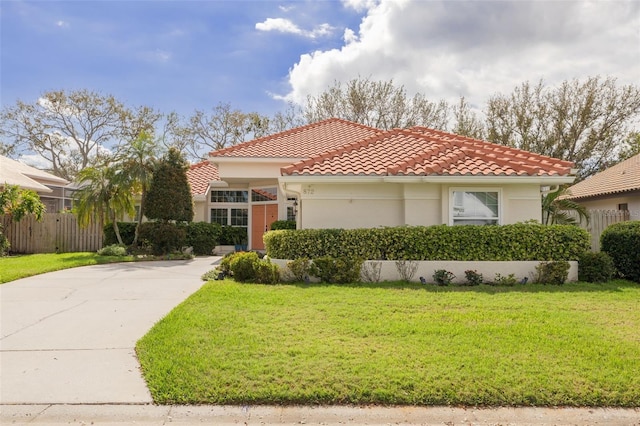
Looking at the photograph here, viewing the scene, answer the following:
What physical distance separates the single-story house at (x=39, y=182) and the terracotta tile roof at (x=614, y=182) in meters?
26.1

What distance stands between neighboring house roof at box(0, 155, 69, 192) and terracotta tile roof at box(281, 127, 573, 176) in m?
16.0

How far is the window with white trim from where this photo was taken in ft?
40.2

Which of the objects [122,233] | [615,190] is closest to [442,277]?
[615,190]

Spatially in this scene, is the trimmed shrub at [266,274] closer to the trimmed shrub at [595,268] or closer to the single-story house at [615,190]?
the trimmed shrub at [595,268]

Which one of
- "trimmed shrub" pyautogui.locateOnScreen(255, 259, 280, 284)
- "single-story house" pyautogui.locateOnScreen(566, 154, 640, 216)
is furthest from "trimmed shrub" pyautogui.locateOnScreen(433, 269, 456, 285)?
"single-story house" pyautogui.locateOnScreen(566, 154, 640, 216)

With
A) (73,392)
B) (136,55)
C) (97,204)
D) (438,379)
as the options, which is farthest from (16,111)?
(438,379)

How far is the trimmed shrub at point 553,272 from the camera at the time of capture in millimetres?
10539

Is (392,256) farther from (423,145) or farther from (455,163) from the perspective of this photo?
(423,145)

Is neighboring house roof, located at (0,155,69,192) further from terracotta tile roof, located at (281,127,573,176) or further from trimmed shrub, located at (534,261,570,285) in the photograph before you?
trimmed shrub, located at (534,261,570,285)

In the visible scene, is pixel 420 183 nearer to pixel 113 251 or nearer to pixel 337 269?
pixel 337 269

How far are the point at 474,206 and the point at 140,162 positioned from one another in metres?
13.6

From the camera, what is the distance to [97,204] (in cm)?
1791

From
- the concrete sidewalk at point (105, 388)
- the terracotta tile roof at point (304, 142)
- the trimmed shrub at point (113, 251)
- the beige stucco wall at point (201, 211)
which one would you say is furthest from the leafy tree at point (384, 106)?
the concrete sidewalk at point (105, 388)

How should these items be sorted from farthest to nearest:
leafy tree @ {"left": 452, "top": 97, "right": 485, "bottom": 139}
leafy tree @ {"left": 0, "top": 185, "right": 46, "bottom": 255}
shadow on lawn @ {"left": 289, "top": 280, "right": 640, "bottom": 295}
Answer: leafy tree @ {"left": 452, "top": 97, "right": 485, "bottom": 139}
leafy tree @ {"left": 0, "top": 185, "right": 46, "bottom": 255}
shadow on lawn @ {"left": 289, "top": 280, "right": 640, "bottom": 295}
